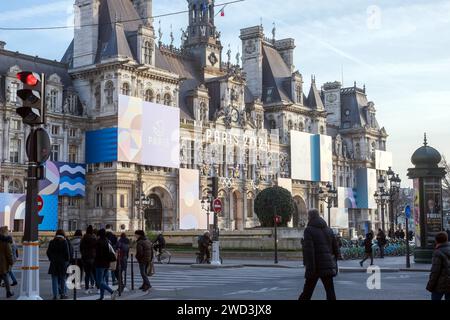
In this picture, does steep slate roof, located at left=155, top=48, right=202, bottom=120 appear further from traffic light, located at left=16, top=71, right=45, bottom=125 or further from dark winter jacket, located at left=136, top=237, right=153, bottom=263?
traffic light, located at left=16, top=71, right=45, bottom=125

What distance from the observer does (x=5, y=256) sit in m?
17.7

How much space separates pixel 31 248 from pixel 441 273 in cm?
851

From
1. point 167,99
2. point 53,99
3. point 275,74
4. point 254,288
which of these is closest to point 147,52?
point 167,99

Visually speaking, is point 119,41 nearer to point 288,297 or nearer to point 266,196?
point 266,196

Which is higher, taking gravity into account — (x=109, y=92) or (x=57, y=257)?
(x=109, y=92)

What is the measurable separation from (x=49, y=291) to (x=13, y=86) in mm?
40496

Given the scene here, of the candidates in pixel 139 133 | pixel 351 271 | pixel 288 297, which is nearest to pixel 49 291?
pixel 288 297

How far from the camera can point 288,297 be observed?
17.3 m

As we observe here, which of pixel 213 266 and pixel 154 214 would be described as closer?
pixel 213 266

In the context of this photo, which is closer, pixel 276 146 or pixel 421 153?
pixel 421 153

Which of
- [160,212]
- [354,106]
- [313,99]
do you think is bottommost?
[160,212]

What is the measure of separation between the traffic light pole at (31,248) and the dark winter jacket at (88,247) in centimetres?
425

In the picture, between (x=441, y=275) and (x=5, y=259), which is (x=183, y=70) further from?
(x=441, y=275)

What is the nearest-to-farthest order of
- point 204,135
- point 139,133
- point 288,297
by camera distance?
point 288,297
point 139,133
point 204,135
